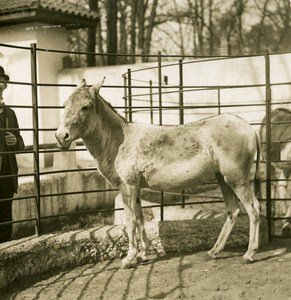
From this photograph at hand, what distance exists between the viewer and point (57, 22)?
15172 millimetres

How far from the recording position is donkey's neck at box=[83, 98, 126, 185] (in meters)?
5.47

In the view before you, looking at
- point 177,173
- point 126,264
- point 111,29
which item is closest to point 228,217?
point 177,173

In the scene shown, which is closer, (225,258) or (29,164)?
(225,258)

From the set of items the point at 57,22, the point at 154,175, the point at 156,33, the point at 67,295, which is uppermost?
the point at 156,33

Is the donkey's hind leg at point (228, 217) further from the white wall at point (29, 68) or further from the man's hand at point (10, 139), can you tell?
the white wall at point (29, 68)

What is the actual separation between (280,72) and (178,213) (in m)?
5.14

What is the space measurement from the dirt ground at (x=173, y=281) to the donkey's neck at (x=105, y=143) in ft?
3.34

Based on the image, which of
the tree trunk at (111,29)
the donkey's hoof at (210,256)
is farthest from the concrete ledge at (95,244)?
the tree trunk at (111,29)

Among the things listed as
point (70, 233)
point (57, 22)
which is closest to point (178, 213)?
point (70, 233)

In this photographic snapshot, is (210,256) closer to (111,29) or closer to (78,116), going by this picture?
(78,116)

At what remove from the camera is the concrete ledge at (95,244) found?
5.23 metres

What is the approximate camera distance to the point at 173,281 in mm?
5090

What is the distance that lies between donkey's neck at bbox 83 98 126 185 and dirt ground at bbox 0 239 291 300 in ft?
3.34

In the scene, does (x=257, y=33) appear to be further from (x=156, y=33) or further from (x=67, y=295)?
(x=67, y=295)
